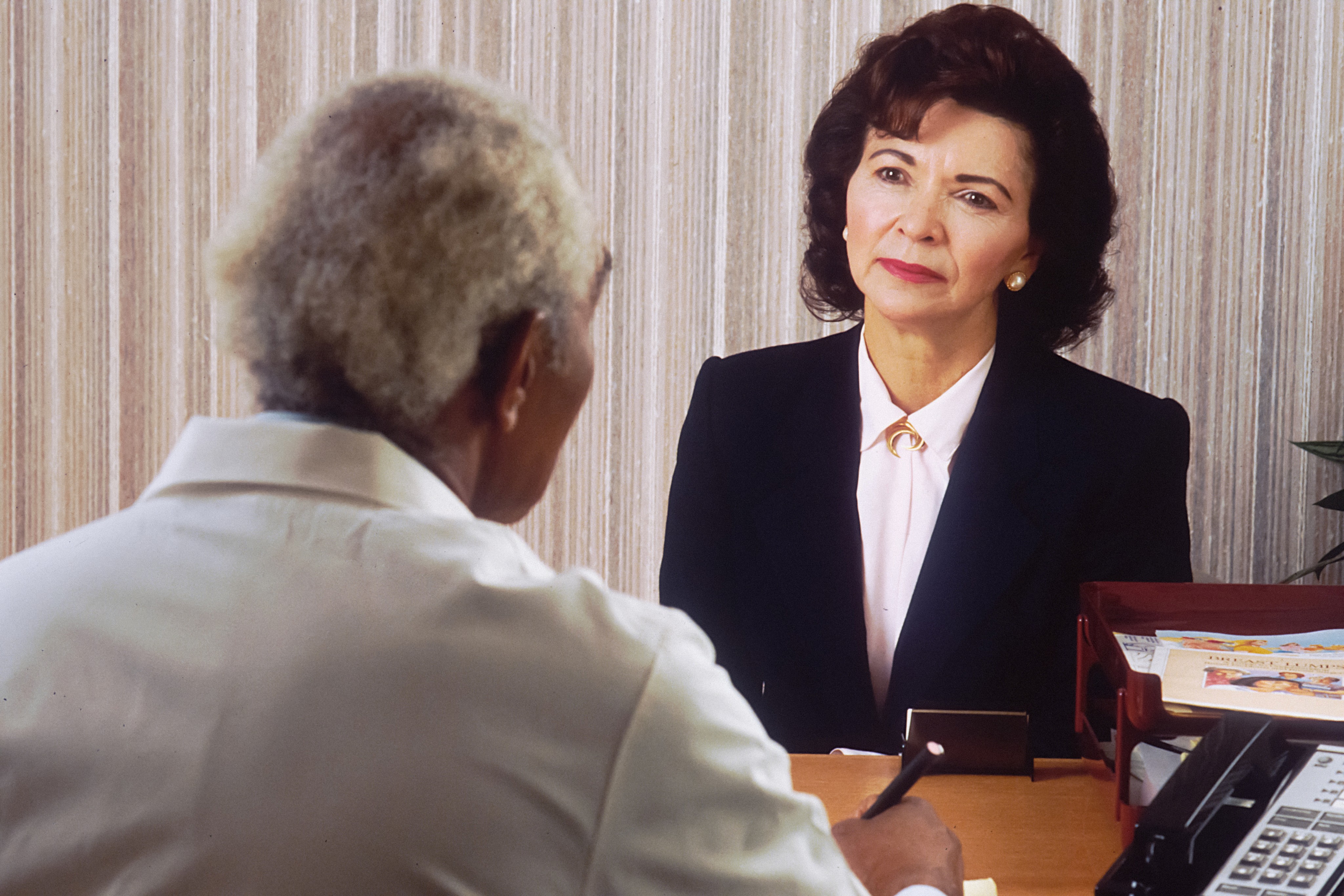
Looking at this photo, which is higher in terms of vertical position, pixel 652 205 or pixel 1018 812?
pixel 652 205

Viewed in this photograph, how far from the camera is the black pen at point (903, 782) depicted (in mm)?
1015

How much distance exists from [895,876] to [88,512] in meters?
2.03

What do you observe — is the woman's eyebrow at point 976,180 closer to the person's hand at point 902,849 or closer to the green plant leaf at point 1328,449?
the green plant leaf at point 1328,449

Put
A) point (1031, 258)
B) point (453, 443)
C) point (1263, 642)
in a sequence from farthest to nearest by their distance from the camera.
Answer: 1. point (1031, 258)
2. point (1263, 642)
3. point (453, 443)

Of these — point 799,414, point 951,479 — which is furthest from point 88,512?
point 951,479

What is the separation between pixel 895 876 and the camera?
3.22ft

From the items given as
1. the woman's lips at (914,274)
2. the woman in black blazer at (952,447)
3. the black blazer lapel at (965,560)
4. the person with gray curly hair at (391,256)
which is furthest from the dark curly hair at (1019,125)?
the person with gray curly hair at (391,256)

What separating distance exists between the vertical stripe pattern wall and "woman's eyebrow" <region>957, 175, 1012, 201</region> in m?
0.53

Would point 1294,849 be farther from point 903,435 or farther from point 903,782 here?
point 903,435

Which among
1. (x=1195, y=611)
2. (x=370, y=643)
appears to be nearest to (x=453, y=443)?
(x=370, y=643)

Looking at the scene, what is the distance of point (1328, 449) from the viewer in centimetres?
203

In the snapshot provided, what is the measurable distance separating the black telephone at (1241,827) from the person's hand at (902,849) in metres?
0.13

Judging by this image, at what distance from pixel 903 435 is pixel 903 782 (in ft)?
2.81

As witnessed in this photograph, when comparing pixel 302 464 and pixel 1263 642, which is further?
pixel 1263 642
